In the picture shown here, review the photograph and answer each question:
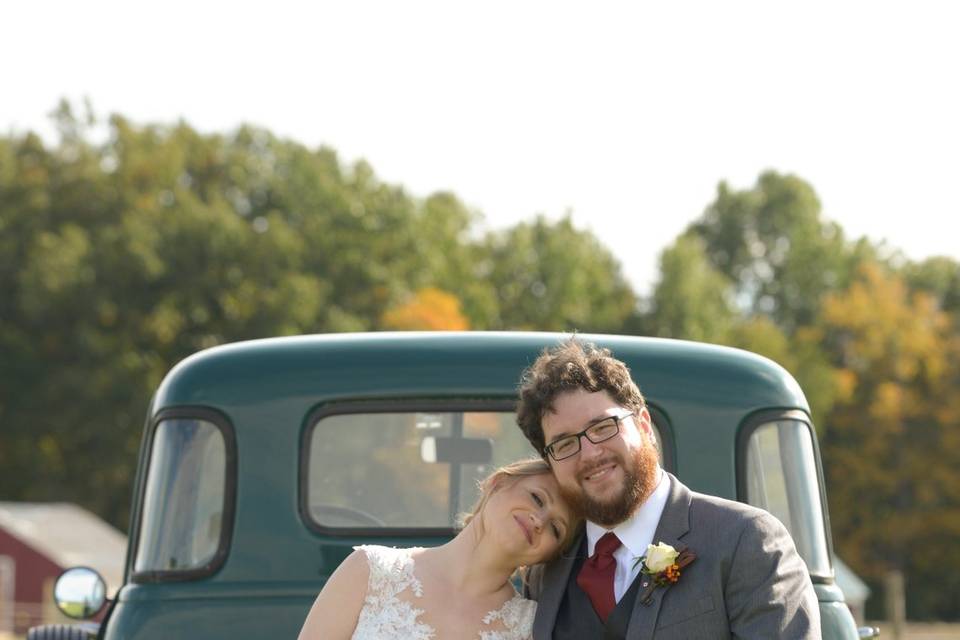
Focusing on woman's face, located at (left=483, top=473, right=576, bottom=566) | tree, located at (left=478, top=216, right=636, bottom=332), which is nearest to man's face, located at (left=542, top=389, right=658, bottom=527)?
woman's face, located at (left=483, top=473, right=576, bottom=566)

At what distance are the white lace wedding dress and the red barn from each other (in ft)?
173

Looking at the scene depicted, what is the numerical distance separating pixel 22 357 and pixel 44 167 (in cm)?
720

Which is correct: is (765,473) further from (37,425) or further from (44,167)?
(44,167)

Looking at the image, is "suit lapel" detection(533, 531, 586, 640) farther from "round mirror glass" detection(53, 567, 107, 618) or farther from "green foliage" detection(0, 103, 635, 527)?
"green foliage" detection(0, 103, 635, 527)

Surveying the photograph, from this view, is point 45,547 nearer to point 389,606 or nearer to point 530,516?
point 389,606

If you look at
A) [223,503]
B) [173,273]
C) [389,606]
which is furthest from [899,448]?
[389,606]

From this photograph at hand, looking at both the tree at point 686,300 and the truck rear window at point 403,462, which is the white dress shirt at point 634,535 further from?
the tree at point 686,300

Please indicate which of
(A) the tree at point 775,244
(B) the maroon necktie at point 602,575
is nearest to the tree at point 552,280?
(A) the tree at point 775,244

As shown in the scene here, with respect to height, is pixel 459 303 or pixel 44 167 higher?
pixel 44 167

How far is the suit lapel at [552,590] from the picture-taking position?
4.71 metres

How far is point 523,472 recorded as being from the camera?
15.6ft

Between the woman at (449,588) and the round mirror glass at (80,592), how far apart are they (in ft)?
5.87

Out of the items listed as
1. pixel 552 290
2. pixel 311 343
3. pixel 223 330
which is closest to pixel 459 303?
pixel 552 290

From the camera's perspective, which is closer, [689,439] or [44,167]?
[689,439]
